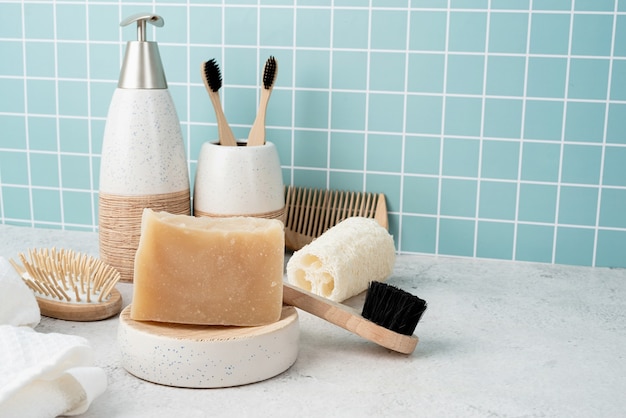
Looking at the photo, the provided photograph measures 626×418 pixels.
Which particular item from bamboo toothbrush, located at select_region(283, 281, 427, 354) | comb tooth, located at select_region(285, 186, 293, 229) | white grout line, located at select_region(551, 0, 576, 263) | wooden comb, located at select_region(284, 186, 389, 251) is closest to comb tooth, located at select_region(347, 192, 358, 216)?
wooden comb, located at select_region(284, 186, 389, 251)

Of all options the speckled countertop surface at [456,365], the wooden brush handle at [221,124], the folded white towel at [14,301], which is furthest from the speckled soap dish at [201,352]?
the wooden brush handle at [221,124]

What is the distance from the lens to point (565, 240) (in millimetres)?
1323

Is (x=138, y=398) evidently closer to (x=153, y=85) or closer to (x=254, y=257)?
(x=254, y=257)

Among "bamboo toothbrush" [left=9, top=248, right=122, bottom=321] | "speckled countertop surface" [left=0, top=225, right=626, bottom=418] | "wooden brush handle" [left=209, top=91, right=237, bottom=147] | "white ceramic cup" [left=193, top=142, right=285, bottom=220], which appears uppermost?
"wooden brush handle" [left=209, top=91, right=237, bottom=147]

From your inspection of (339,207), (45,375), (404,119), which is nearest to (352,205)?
(339,207)

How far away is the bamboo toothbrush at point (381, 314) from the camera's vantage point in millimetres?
920

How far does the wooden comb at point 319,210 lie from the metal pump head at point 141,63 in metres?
0.33

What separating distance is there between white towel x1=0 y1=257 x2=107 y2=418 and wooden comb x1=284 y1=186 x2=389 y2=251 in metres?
0.58

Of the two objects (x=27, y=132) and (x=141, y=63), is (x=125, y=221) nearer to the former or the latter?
(x=141, y=63)

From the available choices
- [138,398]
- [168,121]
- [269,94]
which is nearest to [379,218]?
[269,94]

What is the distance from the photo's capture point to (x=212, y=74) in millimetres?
1265

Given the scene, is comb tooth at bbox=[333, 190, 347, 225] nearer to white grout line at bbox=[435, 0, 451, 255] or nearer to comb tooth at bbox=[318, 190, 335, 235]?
comb tooth at bbox=[318, 190, 335, 235]

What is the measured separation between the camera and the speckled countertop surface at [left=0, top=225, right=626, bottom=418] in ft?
2.71

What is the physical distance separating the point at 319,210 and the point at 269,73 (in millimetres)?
254
